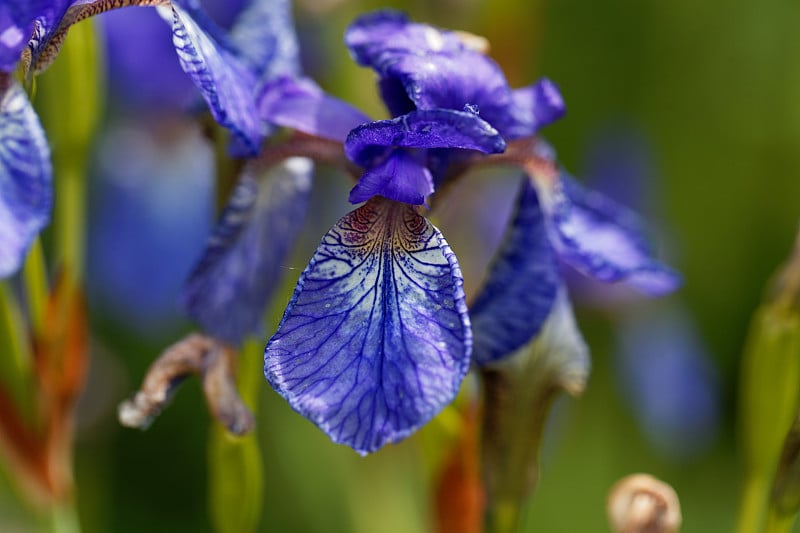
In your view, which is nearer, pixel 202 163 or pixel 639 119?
pixel 639 119

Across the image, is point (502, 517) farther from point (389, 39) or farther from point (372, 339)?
point (389, 39)

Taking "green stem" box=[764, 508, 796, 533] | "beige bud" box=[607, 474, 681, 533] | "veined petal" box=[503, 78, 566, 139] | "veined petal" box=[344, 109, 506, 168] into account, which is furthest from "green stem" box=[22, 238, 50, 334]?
"green stem" box=[764, 508, 796, 533]

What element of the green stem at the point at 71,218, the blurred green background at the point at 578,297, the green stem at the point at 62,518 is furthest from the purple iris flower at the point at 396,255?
the blurred green background at the point at 578,297

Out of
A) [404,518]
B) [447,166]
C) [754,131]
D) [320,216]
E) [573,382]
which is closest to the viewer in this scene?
[447,166]

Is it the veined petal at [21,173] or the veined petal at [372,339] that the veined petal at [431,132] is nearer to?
the veined petal at [372,339]

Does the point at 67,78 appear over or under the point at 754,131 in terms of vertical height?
over

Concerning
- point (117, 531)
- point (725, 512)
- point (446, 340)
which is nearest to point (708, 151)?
point (725, 512)

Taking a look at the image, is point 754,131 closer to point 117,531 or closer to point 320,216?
point 320,216
